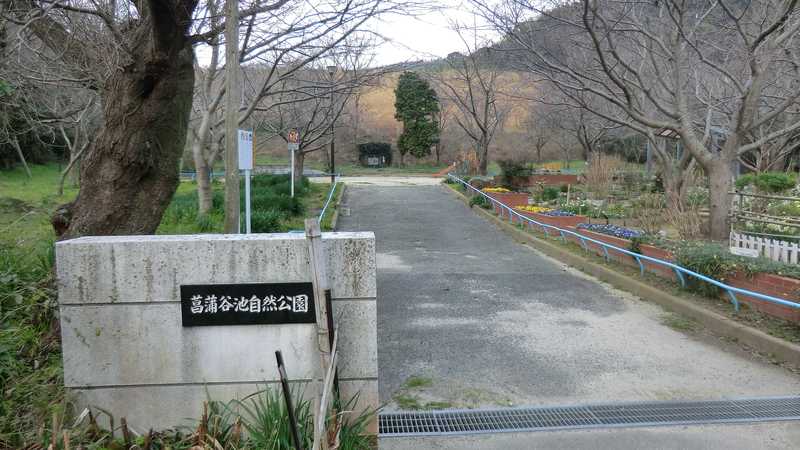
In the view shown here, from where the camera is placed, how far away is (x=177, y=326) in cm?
382

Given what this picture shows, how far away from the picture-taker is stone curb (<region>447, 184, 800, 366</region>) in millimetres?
5676

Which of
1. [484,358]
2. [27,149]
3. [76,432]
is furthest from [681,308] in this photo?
[27,149]

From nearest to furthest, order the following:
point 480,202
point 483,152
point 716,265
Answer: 1. point 716,265
2. point 480,202
3. point 483,152

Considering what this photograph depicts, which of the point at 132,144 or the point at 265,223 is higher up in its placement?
the point at 132,144

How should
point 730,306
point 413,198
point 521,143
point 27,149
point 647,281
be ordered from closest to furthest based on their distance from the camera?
point 730,306
point 647,281
point 413,198
point 27,149
point 521,143

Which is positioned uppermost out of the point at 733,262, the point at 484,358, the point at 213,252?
the point at 213,252

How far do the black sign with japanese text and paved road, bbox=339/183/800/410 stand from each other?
1468 mm

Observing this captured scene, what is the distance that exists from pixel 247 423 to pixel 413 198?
60.8 ft

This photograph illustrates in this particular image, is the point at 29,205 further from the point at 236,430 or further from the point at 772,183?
the point at 772,183

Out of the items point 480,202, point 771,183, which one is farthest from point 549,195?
point 771,183

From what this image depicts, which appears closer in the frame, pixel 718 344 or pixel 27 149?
pixel 718 344

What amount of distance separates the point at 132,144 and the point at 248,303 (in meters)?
2.57

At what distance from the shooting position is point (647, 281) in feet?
28.1

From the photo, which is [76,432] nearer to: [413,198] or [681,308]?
[681,308]
